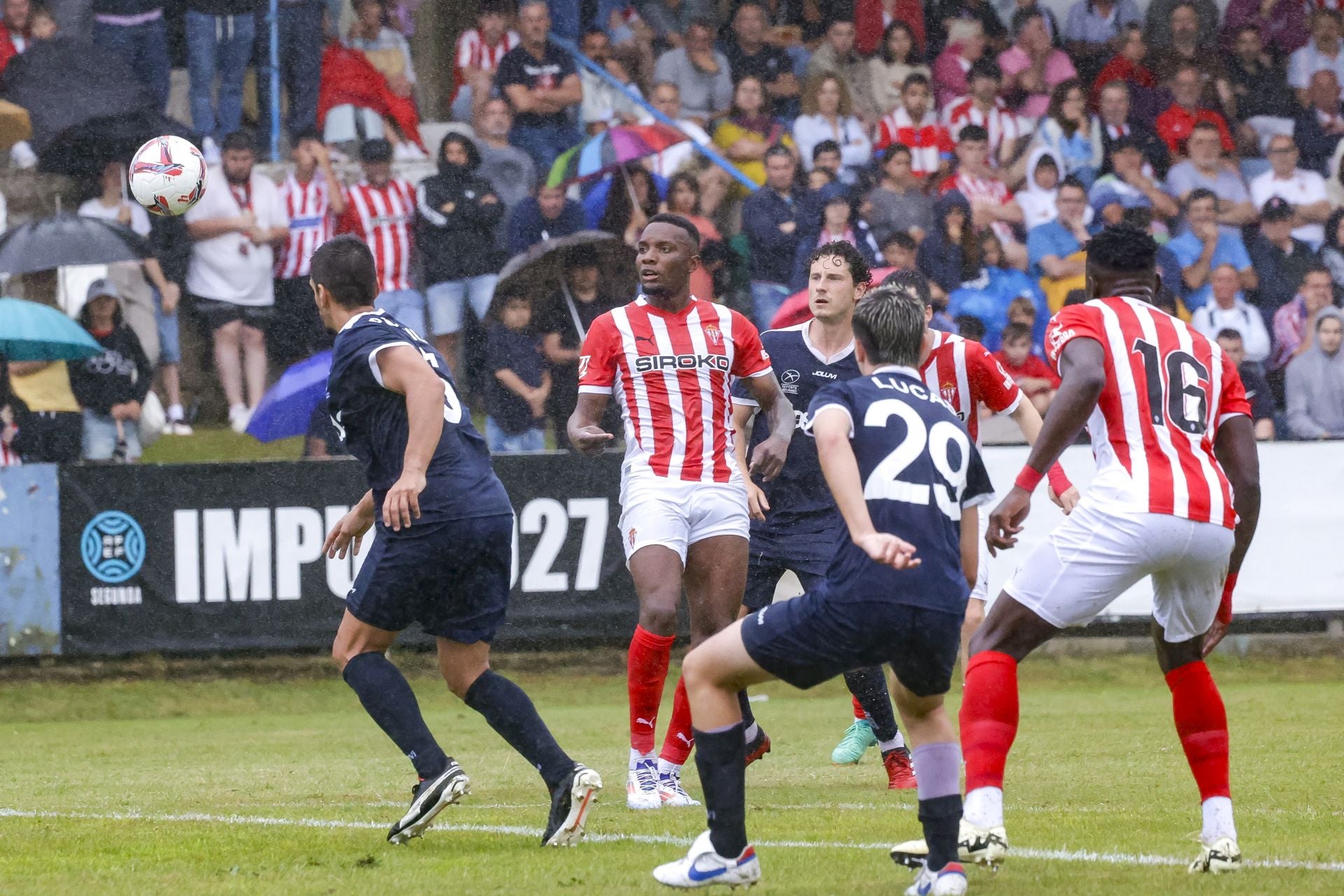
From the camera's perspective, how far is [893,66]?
16.7 metres

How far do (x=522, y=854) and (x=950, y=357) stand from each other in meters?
3.12

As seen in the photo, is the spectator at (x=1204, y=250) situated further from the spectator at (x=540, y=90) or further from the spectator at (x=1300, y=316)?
the spectator at (x=540, y=90)

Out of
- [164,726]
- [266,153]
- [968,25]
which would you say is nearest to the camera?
[164,726]

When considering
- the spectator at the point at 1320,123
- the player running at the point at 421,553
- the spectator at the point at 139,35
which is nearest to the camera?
the player running at the point at 421,553

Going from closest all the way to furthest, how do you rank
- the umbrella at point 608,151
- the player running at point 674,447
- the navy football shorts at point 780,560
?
the player running at point 674,447
the navy football shorts at point 780,560
the umbrella at point 608,151

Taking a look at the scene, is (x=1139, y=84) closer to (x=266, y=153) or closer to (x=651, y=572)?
(x=266, y=153)

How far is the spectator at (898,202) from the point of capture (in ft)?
49.4

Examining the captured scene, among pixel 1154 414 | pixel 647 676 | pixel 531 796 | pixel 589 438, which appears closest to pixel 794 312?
pixel 647 676

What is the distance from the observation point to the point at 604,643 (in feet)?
41.4

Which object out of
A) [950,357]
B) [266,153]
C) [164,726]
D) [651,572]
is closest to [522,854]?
[651,572]

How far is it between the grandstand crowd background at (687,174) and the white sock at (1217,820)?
28.7 feet

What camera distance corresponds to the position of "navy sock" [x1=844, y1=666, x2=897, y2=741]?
7.42 metres

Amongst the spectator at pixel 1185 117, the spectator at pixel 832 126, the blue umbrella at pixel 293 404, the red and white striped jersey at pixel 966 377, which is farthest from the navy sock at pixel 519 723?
the spectator at pixel 1185 117

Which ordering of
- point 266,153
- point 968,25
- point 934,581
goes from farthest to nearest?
point 968,25 → point 266,153 → point 934,581
